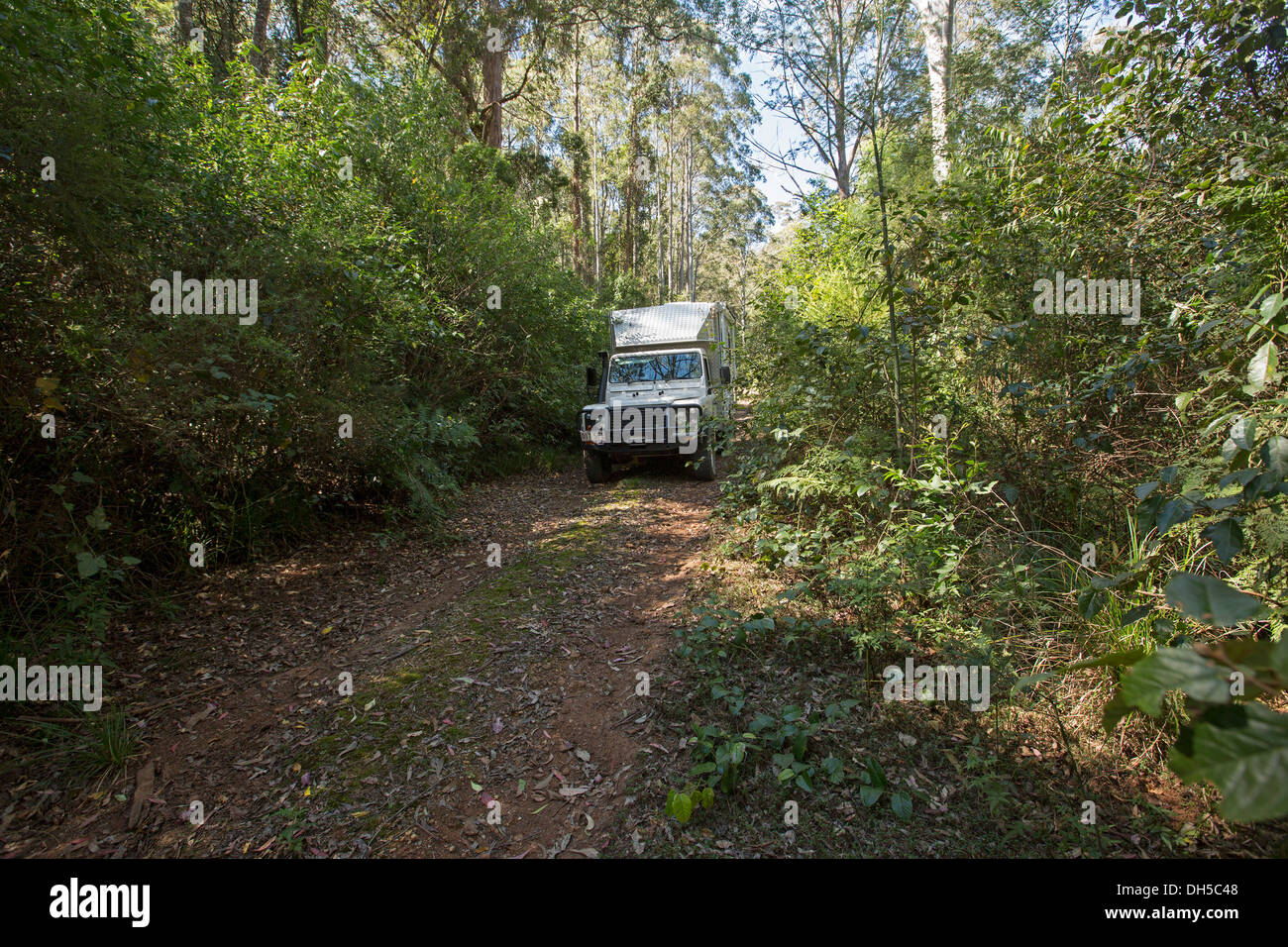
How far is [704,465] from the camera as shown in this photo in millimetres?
8781

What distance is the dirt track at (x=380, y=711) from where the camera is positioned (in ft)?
8.89

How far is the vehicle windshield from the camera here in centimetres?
991

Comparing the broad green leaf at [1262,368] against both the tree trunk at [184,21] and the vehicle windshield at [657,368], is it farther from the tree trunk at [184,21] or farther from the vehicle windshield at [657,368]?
the tree trunk at [184,21]

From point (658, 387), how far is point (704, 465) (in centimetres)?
173

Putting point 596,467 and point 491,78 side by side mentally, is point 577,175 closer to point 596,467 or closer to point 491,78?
point 491,78

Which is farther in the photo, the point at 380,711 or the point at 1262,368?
the point at 380,711

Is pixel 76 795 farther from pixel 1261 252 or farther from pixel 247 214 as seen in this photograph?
pixel 1261 252

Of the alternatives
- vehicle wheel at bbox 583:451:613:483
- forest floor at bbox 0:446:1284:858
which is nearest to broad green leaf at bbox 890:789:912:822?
forest floor at bbox 0:446:1284:858

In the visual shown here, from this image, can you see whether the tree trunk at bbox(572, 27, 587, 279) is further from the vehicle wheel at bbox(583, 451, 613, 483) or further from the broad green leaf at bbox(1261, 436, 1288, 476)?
the broad green leaf at bbox(1261, 436, 1288, 476)

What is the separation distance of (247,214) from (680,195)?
33733 mm

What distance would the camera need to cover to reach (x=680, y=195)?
3494cm

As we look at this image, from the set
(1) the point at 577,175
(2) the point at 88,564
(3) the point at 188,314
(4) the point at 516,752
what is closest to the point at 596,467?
(3) the point at 188,314

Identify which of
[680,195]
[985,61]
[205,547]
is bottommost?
[205,547]
